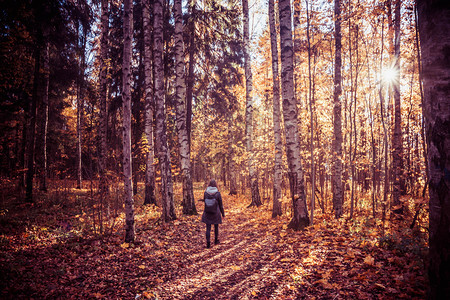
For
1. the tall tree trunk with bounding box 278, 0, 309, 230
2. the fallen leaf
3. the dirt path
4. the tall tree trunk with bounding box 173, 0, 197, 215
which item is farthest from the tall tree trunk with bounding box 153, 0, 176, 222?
the fallen leaf

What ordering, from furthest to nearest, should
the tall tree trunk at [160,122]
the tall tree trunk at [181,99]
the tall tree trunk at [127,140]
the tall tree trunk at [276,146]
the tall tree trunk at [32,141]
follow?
1. the tall tree trunk at [32,141]
2. the tall tree trunk at [181,99]
3. the tall tree trunk at [276,146]
4. the tall tree trunk at [160,122]
5. the tall tree trunk at [127,140]

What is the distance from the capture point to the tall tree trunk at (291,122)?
6824 mm

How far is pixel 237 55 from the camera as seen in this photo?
551 inches

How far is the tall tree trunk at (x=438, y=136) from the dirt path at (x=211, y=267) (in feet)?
3.40

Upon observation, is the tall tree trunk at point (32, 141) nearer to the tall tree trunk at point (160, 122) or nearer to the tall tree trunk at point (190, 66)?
the tall tree trunk at point (160, 122)

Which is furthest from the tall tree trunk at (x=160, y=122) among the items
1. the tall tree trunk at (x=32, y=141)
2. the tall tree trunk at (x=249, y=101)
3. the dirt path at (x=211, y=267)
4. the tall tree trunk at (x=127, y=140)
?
the tall tree trunk at (x=32, y=141)

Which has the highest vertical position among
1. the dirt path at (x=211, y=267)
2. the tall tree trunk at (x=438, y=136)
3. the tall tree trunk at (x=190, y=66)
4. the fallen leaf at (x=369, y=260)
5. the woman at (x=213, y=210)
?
the tall tree trunk at (x=190, y=66)

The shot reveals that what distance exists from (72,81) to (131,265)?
1222 cm

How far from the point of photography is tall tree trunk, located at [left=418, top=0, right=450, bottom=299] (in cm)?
218

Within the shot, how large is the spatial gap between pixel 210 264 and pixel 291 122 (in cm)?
503

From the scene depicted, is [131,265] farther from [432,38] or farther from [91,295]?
[432,38]

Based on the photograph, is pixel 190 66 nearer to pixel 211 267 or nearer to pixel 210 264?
pixel 210 264

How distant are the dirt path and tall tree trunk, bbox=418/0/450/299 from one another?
1038 mm

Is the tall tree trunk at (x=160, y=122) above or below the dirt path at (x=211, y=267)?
above
